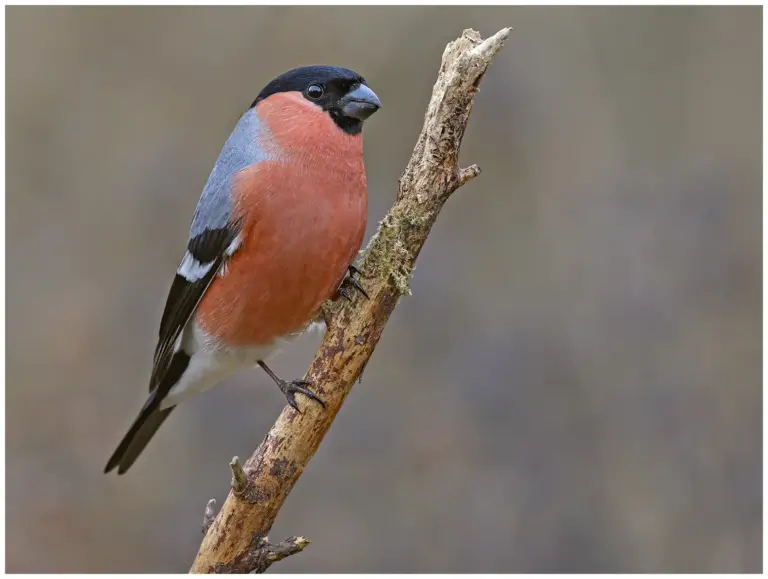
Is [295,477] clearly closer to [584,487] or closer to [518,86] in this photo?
[584,487]

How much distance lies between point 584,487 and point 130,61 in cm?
466

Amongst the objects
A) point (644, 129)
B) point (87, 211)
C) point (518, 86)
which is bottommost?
point (644, 129)

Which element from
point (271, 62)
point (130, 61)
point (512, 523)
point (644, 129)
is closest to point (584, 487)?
point (512, 523)

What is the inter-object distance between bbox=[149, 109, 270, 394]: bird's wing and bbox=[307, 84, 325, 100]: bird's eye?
0.94 ft

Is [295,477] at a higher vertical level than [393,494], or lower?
lower

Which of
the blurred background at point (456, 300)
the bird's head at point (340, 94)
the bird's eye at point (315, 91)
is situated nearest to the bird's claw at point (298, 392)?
the bird's head at point (340, 94)

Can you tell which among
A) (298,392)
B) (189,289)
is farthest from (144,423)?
(298,392)

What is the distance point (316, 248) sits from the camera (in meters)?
4.01

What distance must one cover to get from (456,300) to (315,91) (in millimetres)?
2723

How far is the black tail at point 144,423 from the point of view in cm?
466

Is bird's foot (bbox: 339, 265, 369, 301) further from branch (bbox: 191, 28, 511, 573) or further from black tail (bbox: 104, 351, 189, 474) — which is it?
black tail (bbox: 104, 351, 189, 474)

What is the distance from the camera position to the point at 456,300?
260 inches

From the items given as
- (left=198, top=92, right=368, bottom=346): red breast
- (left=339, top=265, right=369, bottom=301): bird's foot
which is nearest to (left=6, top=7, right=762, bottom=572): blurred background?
(left=198, top=92, right=368, bottom=346): red breast

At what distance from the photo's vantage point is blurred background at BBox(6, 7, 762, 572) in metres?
6.09
